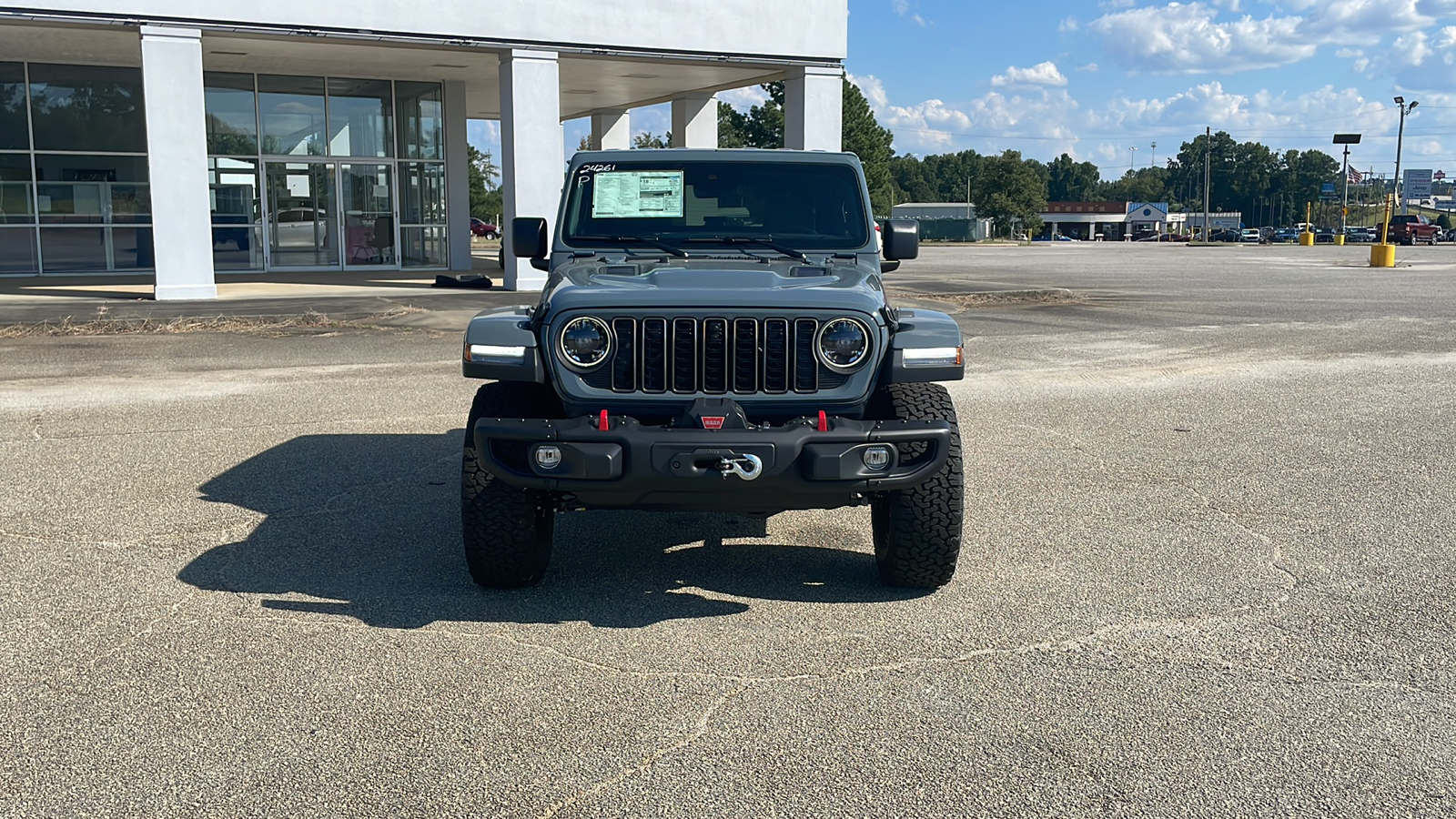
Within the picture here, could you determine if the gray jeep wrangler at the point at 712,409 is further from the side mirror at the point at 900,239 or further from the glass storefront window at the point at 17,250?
the glass storefront window at the point at 17,250

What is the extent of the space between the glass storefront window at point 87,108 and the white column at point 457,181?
591cm

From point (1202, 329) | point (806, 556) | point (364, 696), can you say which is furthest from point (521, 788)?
point (1202, 329)

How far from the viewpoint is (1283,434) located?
345 inches

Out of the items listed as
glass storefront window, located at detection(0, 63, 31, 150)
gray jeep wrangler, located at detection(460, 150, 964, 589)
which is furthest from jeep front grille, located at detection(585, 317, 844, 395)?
glass storefront window, located at detection(0, 63, 31, 150)

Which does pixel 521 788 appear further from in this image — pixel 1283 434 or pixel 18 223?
pixel 18 223

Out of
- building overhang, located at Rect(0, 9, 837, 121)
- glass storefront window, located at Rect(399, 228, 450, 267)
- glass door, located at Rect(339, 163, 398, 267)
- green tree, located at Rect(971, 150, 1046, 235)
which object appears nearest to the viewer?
building overhang, located at Rect(0, 9, 837, 121)

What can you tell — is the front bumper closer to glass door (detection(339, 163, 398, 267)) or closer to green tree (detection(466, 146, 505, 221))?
glass door (detection(339, 163, 398, 267))

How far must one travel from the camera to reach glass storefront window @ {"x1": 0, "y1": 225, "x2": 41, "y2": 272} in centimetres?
2441

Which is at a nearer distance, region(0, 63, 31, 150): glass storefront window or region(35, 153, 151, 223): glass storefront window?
region(0, 63, 31, 150): glass storefront window

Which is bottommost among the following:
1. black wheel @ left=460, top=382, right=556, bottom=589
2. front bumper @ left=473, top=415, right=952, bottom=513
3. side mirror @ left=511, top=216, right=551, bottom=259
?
black wheel @ left=460, top=382, right=556, bottom=589

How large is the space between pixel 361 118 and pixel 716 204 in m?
21.8

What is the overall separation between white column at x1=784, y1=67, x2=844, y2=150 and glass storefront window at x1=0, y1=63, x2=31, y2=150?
46.6 ft

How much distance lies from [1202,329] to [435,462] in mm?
11476

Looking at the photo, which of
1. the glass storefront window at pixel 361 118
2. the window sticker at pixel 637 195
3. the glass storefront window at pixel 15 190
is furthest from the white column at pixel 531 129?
the window sticker at pixel 637 195
